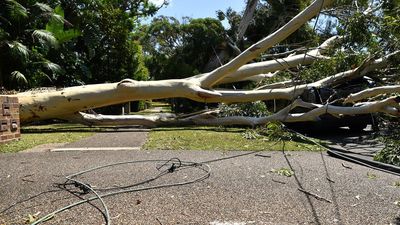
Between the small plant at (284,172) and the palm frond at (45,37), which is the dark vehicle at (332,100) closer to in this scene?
the small plant at (284,172)

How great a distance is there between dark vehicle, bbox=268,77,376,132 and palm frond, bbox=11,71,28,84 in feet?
27.3

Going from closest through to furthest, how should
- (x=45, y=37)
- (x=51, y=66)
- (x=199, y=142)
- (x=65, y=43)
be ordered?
(x=199, y=142), (x=45, y=37), (x=51, y=66), (x=65, y=43)

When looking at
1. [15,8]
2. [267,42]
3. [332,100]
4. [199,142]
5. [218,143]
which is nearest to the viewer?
[218,143]

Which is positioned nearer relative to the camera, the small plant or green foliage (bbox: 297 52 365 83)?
the small plant

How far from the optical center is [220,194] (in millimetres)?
3740

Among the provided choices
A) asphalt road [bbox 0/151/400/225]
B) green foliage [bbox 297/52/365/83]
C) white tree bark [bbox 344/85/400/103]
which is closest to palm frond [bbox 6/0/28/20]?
asphalt road [bbox 0/151/400/225]

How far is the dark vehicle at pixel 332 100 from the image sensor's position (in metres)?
9.43

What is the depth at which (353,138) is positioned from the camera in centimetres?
909

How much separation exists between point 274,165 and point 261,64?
593cm

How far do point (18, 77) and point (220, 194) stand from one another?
10.5 meters

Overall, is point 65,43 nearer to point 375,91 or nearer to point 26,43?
point 26,43

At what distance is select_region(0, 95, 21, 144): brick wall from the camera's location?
278 inches

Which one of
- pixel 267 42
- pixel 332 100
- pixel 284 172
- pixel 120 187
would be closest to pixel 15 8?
pixel 267 42

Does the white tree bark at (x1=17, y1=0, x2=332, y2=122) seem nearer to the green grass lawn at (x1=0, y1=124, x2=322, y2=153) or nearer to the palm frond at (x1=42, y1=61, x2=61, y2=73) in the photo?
the green grass lawn at (x1=0, y1=124, x2=322, y2=153)
